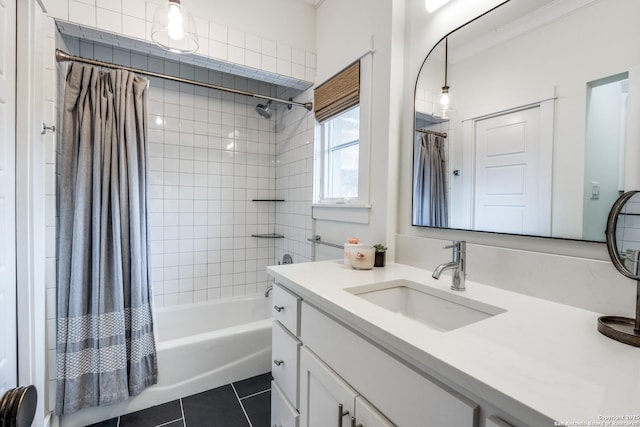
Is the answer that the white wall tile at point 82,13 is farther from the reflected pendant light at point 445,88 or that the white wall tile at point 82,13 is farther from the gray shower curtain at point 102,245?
the reflected pendant light at point 445,88

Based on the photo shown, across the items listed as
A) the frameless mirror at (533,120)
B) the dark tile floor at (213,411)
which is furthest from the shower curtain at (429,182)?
the dark tile floor at (213,411)

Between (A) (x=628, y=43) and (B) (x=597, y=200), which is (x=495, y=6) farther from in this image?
(B) (x=597, y=200)

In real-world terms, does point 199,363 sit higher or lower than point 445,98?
lower

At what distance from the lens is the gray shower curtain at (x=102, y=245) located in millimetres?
1528

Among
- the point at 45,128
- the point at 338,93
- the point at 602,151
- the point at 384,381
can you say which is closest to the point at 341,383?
the point at 384,381

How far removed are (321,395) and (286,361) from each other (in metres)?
0.28

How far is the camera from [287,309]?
1.22 meters

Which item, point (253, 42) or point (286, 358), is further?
point (253, 42)

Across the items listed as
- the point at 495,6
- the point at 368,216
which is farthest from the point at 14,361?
the point at 495,6

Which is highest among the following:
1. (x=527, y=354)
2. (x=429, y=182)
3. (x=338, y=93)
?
(x=338, y=93)

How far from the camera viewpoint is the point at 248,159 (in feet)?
9.10

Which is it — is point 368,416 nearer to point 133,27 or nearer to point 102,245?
point 102,245

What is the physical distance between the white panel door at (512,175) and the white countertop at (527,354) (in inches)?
10.3

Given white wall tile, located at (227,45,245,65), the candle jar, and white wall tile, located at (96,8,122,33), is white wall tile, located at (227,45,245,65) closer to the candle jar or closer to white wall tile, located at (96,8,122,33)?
white wall tile, located at (96,8,122,33)
